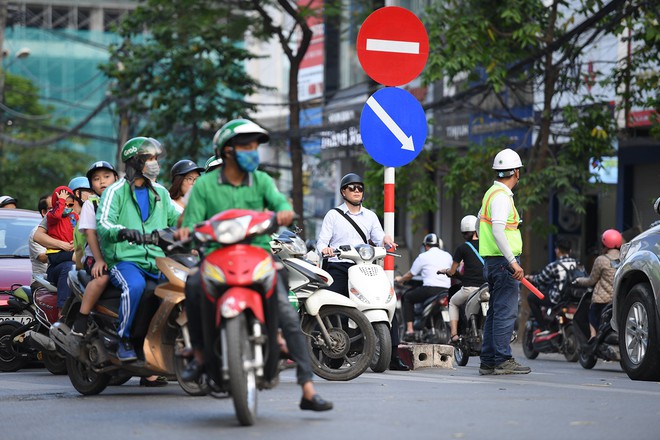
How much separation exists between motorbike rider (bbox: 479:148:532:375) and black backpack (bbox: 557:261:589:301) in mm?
5431

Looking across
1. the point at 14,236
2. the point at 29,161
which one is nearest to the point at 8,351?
the point at 14,236

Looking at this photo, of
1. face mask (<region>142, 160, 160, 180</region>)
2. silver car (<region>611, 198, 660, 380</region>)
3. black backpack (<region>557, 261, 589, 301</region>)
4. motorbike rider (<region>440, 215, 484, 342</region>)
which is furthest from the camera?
black backpack (<region>557, 261, 589, 301</region>)

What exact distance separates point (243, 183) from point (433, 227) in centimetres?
2592

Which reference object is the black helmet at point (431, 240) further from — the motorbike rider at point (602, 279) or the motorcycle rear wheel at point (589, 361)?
the motorcycle rear wheel at point (589, 361)

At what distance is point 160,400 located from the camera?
9.09 meters

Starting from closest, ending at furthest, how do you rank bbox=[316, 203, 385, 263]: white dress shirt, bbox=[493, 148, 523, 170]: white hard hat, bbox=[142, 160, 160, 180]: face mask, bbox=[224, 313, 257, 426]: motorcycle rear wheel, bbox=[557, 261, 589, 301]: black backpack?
bbox=[224, 313, 257, 426]: motorcycle rear wheel < bbox=[142, 160, 160, 180]: face mask < bbox=[493, 148, 523, 170]: white hard hat < bbox=[316, 203, 385, 263]: white dress shirt < bbox=[557, 261, 589, 301]: black backpack

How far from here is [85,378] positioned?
32.1ft

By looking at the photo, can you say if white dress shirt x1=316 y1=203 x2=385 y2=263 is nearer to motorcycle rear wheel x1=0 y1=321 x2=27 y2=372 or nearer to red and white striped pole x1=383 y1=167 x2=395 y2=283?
red and white striped pole x1=383 y1=167 x2=395 y2=283

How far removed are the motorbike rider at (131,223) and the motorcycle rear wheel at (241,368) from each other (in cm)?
215

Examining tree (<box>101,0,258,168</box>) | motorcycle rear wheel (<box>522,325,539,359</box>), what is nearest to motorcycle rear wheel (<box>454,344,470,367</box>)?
motorcycle rear wheel (<box>522,325,539,359</box>)

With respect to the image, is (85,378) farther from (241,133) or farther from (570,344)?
(570,344)

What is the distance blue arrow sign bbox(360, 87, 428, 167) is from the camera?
473 inches

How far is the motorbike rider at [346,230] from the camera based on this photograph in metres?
12.1

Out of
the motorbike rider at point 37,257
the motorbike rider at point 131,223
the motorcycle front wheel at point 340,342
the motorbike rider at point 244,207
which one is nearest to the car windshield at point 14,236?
the motorbike rider at point 37,257
